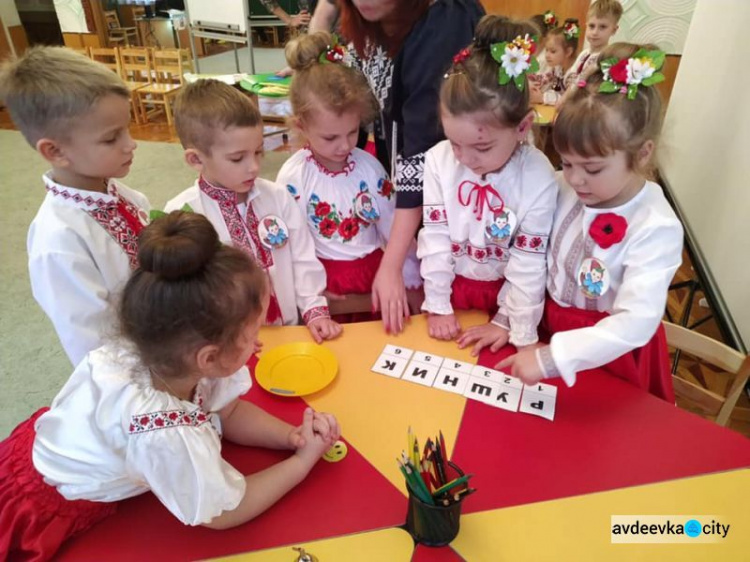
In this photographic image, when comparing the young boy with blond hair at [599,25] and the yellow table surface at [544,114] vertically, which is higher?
the young boy with blond hair at [599,25]

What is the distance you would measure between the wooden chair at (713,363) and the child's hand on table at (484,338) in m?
0.47

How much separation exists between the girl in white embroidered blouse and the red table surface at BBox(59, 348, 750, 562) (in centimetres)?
4

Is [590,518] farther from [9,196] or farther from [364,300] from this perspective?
[9,196]

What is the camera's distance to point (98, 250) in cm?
127

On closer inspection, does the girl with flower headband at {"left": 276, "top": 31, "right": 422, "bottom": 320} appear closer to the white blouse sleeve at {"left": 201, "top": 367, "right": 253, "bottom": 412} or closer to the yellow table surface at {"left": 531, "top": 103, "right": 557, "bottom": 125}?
the white blouse sleeve at {"left": 201, "top": 367, "right": 253, "bottom": 412}

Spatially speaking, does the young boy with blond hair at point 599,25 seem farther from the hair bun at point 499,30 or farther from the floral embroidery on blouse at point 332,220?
the hair bun at point 499,30

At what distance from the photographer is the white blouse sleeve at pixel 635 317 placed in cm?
117

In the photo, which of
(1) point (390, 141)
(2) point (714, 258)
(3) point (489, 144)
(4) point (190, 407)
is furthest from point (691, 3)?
(4) point (190, 407)

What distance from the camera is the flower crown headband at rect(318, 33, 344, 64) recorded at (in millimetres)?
1625

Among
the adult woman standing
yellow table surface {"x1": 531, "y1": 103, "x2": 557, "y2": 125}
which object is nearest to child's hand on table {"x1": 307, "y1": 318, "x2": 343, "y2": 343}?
the adult woman standing

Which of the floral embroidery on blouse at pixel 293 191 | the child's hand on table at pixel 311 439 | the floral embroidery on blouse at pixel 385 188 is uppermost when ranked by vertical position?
the floral embroidery on blouse at pixel 293 191

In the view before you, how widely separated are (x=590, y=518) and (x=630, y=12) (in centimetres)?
520

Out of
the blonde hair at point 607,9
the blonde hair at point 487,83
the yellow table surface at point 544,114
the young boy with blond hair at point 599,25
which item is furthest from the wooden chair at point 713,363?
the blonde hair at point 607,9

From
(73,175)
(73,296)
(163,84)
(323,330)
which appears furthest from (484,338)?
(163,84)
